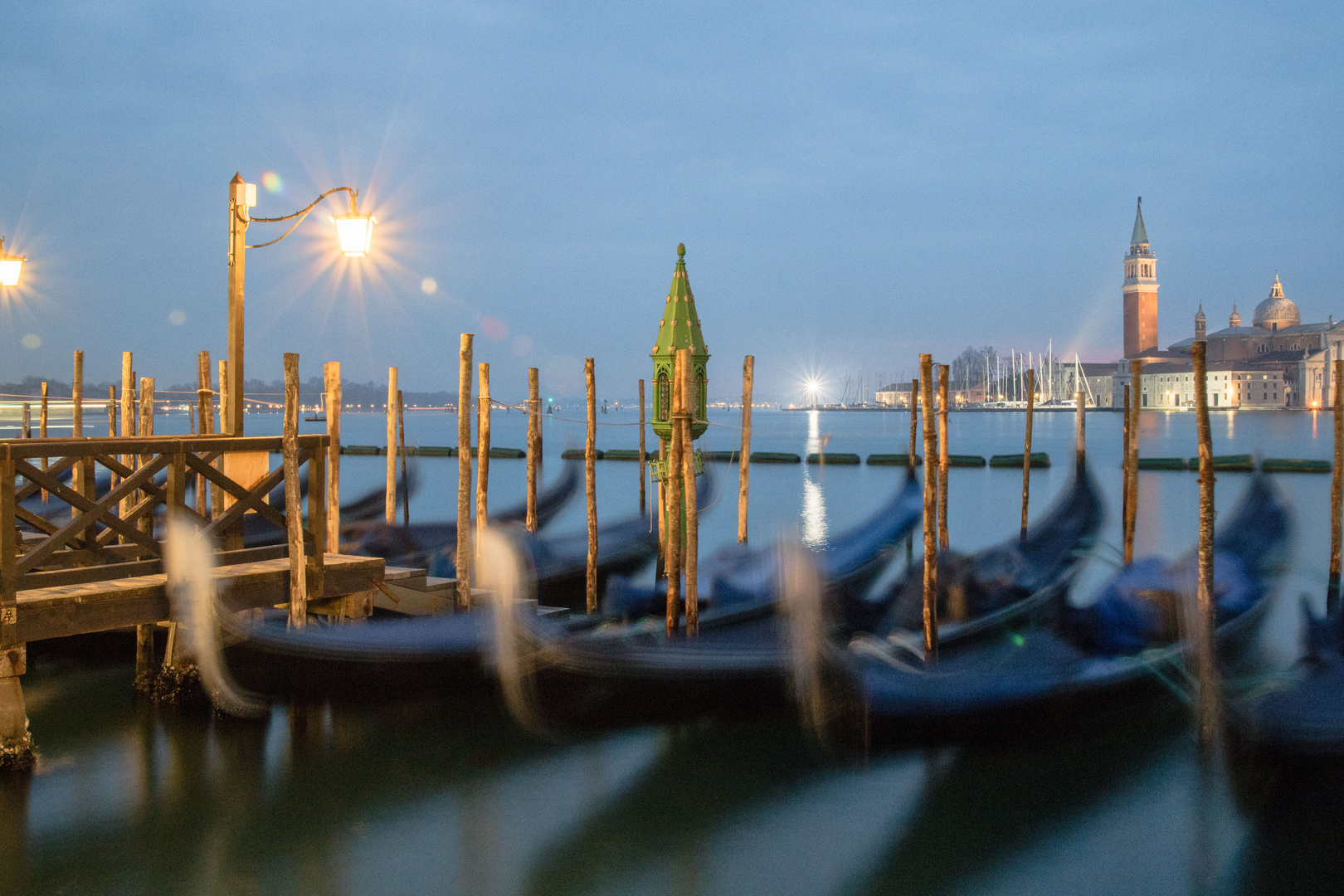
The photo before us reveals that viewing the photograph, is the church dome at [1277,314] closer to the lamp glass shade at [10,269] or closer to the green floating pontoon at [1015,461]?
the green floating pontoon at [1015,461]

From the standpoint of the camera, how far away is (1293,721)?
396 centimetres

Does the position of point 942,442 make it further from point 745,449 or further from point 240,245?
point 240,245

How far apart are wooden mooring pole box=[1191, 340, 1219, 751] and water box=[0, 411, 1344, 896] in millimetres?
219

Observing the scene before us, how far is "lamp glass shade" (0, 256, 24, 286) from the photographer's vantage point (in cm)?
593

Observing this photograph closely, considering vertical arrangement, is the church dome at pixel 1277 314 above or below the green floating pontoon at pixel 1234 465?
above

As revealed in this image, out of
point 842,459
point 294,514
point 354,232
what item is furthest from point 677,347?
point 842,459

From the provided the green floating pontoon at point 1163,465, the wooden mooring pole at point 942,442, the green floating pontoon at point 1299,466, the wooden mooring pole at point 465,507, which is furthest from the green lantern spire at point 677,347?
the green floating pontoon at point 1163,465

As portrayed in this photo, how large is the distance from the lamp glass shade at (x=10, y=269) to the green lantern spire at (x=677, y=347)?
3738 millimetres

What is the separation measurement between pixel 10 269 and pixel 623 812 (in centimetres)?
482

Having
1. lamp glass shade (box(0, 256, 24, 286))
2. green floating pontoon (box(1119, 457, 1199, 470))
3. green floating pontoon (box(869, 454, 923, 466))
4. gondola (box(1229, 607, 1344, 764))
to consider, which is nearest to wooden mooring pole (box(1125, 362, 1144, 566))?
gondola (box(1229, 607, 1344, 764))

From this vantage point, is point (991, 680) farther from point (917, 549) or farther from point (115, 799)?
point (917, 549)

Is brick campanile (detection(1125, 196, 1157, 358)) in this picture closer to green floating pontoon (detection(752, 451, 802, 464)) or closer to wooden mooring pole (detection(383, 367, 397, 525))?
green floating pontoon (detection(752, 451, 802, 464))

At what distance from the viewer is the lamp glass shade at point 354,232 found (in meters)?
4.38

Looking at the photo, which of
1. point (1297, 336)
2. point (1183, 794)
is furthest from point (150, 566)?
point (1297, 336)
